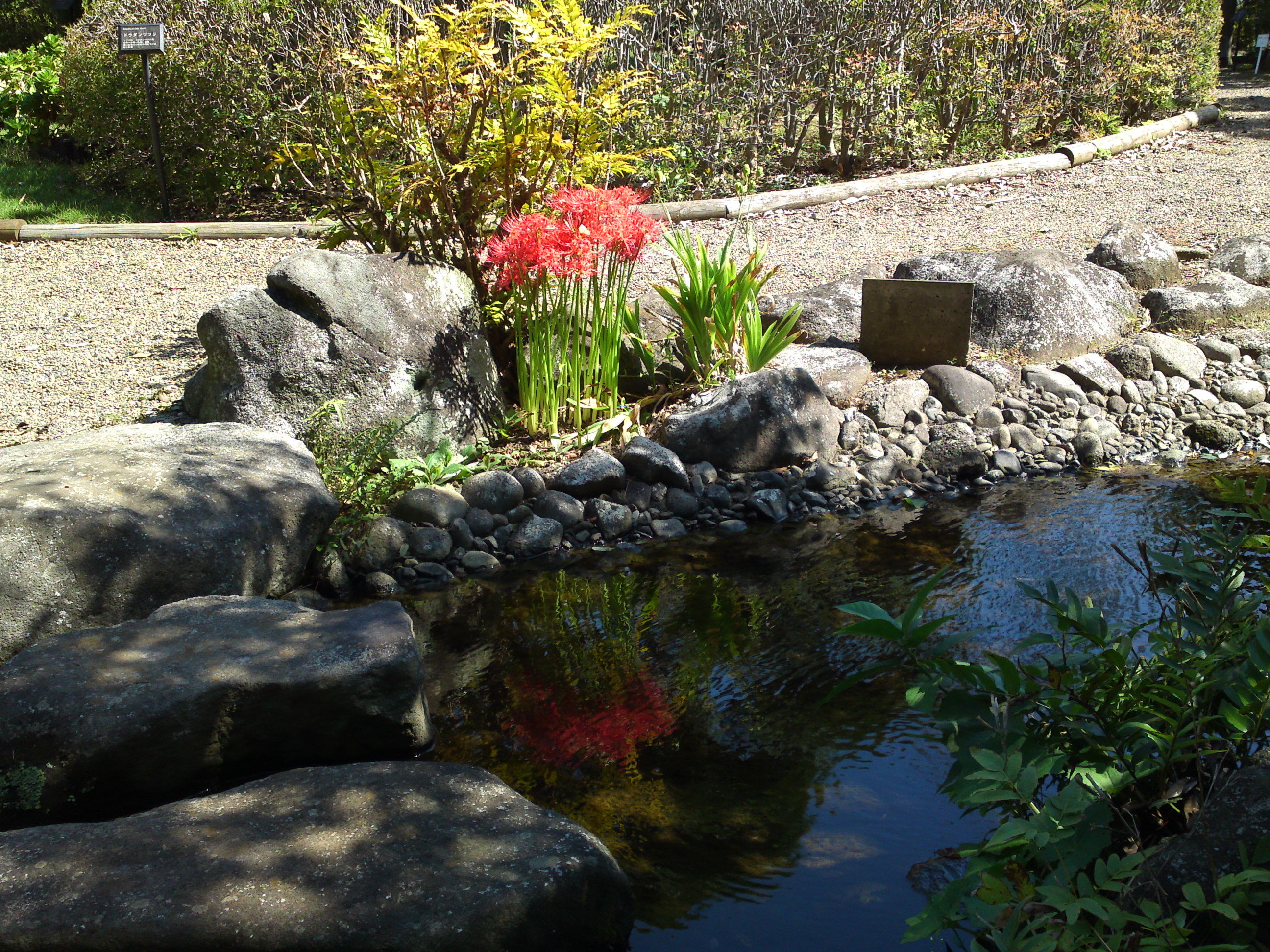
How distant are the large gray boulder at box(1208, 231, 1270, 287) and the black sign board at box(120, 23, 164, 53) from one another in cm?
957

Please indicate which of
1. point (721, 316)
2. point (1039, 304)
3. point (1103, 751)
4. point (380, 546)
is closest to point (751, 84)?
point (1039, 304)

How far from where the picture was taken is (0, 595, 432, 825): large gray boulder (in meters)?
2.98

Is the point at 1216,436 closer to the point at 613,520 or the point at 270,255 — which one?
the point at 613,520

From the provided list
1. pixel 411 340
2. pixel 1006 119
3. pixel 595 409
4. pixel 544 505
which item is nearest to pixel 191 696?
pixel 544 505

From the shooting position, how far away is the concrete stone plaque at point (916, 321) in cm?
657

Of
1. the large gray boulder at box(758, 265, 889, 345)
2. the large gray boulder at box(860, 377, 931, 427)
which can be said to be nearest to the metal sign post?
the large gray boulder at box(758, 265, 889, 345)

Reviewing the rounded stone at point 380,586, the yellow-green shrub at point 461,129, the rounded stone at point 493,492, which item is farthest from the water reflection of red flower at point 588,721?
the yellow-green shrub at point 461,129

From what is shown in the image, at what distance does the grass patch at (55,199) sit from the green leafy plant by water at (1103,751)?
34.0ft

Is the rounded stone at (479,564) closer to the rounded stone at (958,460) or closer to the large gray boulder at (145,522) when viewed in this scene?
the large gray boulder at (145,522)

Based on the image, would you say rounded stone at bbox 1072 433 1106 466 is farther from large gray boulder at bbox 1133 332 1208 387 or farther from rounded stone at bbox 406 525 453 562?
rounded stone at bbox 406 525 453 562

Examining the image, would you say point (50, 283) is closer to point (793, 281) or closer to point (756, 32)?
point (793, 281)

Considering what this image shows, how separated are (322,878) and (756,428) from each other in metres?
4.06

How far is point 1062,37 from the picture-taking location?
12078 millimetres

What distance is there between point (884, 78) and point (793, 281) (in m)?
4.28
